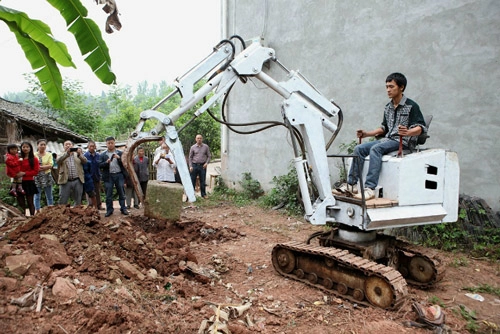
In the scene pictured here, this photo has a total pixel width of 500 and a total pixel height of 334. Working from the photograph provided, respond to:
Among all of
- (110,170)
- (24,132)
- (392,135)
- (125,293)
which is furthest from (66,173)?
(24,132)

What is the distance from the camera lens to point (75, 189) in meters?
8.16

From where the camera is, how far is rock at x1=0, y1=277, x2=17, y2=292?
11.0ft

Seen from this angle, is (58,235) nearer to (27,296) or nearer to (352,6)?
(27,296)

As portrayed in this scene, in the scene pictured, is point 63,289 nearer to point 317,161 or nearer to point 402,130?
point 317,161

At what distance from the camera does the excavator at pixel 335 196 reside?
14.8ft

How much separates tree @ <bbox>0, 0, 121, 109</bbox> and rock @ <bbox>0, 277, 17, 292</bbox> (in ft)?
6.23

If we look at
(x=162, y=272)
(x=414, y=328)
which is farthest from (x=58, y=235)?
(x=414, y=328)

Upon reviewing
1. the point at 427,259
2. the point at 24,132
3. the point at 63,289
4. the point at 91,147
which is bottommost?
the point at 427,259

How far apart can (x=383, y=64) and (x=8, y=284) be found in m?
8.17

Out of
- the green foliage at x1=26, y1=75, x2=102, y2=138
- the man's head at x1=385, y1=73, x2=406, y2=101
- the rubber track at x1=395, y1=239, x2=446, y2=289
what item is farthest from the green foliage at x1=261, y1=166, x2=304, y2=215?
the green foliage at x1=26, y1=75, x2=102, y2=138

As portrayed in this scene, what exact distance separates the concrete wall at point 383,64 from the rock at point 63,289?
12.7 feet

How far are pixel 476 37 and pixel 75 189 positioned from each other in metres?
8.89

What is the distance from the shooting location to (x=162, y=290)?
13.9 feet

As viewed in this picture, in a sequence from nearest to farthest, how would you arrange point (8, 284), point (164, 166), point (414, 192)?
point (8, 284), point (414, 192), point (164, 166)
